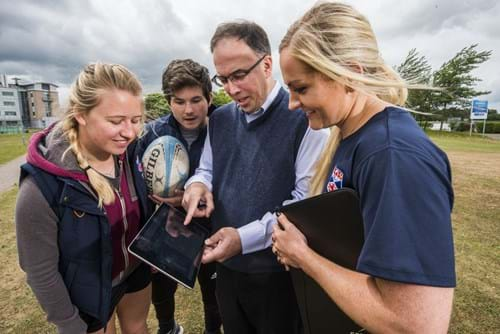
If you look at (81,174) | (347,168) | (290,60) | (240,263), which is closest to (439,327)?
(347,168)

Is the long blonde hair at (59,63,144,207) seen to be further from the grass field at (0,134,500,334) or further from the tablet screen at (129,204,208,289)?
the grass field at (0,134,500,334)

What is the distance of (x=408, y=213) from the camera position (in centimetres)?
90

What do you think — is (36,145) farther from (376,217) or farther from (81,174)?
(376,217)

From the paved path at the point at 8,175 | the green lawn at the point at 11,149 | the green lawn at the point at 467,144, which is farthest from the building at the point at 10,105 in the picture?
the green lawn at the point at 467,144

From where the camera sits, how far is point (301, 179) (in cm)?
197

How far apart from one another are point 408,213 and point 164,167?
2.12 metres

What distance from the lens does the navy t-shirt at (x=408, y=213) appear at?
0.90 meters

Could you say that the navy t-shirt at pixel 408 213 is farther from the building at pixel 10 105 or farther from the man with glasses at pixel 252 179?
the building at pixel 10 105

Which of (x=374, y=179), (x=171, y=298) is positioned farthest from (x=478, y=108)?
(x=374, y=179)

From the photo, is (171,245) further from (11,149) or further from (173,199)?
(11,149)

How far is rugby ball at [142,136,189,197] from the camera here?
262cm

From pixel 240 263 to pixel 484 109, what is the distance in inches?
1943

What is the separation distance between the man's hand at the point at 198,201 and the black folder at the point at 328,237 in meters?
0.79

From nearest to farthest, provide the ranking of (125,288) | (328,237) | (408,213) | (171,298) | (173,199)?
(408,213) < (328,237) < (125,288) < (173,199) < (171,298)
